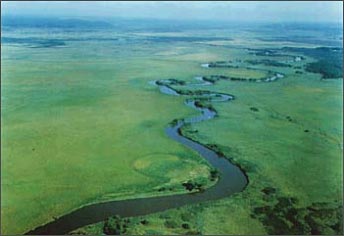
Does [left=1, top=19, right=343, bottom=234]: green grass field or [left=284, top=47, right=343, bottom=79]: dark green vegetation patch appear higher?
[left=284, top=47, right=343, bottom=79]: dark green vegetation patch

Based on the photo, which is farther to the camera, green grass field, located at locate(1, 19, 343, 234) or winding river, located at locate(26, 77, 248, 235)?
green grass field, located at locate(1, 19, 343, 234)

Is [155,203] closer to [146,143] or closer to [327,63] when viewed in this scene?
[146,143]

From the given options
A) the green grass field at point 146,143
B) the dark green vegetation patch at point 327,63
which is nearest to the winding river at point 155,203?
the green grass field at point 146,143

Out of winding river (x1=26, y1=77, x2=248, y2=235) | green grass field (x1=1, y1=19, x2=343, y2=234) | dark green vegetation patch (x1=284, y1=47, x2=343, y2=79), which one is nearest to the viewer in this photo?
winding river (x1=26, y1=77, x2=248, y2=235)

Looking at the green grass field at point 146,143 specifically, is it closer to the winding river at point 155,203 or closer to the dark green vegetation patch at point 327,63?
the winding river at point 155,203

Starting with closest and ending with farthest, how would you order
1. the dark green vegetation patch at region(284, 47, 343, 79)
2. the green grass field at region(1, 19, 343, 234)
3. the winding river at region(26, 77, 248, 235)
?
the winding river at region(26, 77, 248, 235)
the green grass field at region(1, 19, 343, 234)
the dark green vegetation patch at region(284, 47, 343, 79)

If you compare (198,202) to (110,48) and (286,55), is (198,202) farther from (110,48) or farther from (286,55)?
(286,55)

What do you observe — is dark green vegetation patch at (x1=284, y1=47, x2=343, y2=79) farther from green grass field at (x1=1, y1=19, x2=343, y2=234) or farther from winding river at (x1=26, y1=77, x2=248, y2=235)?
winding river at (x1=26, y1=77, x2=248, y2=235)

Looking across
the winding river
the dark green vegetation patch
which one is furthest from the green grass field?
the dark green vegetation patch
